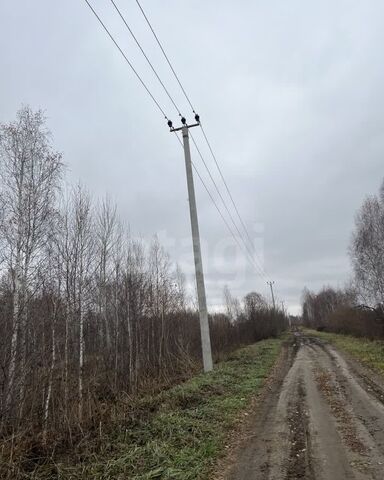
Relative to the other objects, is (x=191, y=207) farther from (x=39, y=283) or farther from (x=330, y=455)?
(x=330, y=455)

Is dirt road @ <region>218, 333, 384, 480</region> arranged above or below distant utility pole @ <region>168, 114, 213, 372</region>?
below

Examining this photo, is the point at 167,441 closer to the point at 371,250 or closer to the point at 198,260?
the point at 198,260

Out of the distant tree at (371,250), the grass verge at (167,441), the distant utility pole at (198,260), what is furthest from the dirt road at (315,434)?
the distant tree at (371,250)

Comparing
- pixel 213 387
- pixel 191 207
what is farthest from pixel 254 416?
pixel 191 207

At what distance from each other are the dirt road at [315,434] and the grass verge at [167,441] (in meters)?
0.46

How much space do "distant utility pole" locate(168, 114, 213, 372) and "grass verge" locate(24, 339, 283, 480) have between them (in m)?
3.42

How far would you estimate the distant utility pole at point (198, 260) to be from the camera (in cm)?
1476

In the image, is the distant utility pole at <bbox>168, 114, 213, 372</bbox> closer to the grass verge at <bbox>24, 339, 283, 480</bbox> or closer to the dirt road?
the dirt road

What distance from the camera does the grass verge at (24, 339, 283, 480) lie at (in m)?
5.88

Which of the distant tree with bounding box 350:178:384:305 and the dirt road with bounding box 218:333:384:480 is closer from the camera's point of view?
the dirt road with bounding box 218:333:384:480

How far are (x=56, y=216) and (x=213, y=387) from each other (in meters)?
7.18

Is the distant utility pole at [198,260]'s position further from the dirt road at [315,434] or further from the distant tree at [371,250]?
the distant tree at [371,250]

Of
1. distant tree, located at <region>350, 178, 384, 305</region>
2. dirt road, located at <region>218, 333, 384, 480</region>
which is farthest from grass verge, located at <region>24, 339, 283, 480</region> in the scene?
distant tree, located at <region>350, 178, 384, 305</region>

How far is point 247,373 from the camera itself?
1523cm
